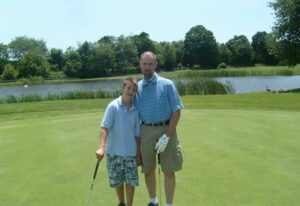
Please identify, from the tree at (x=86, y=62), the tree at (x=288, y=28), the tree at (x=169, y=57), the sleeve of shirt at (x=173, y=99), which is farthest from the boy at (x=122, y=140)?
the tree at (x=169, y=57)

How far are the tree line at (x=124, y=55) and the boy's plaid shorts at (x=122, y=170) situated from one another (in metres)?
70.2

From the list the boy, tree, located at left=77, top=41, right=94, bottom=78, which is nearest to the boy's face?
the boy

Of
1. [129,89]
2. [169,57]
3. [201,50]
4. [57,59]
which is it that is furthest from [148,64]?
[57,59]

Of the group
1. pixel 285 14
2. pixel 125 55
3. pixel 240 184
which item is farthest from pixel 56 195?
pixel 125 55

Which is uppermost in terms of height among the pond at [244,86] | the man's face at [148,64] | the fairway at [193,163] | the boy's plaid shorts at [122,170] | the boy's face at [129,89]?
the man's face at [148,64]

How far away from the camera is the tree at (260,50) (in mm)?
89881

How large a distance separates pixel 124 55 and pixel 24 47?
2594 cm

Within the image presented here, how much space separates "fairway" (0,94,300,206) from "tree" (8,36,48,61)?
Result: 86673 mm

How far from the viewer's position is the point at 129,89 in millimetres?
4598

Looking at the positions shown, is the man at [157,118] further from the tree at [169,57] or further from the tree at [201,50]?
the tree at [201,50]

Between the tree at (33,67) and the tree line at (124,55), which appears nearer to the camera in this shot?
the tree at (33,67)

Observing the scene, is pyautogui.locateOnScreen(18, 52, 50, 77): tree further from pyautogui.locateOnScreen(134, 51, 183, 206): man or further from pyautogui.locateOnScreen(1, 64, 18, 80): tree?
pyautogui.locateOnScreen(134, 51, 183, 206): man

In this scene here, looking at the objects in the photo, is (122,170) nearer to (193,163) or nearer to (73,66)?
(193,163)

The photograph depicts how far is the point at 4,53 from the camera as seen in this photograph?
3735 inches
